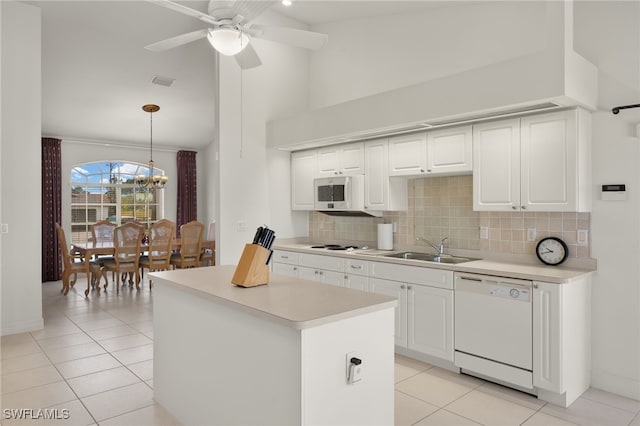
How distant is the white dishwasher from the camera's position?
2.85 meters

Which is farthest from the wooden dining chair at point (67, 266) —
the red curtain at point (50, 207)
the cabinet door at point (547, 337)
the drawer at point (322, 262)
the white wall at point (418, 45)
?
the cabinet door at point (547, 337)

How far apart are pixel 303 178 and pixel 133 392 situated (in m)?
2.86

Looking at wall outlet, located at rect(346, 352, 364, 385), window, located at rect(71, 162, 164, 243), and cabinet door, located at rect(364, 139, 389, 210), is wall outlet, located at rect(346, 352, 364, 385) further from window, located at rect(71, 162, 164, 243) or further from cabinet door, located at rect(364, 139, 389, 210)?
window, located at rect(71, 162, 164, 243)

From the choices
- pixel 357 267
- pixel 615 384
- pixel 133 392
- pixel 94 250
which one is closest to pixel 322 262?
pixel 357 267

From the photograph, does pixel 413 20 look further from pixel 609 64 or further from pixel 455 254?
pixel 455 254

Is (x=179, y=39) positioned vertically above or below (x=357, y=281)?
above

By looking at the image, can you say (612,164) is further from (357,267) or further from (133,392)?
(133,392)

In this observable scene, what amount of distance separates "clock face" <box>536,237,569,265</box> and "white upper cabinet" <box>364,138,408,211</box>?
135 centimetres

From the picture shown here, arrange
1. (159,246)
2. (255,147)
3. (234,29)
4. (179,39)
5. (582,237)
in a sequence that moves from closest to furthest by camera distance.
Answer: (234,29)
(179,39)
(582,237)
(255,147)
(159,246)

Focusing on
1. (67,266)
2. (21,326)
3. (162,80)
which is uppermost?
(162,80)

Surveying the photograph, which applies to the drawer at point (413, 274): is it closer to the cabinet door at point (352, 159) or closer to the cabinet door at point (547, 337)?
the cabinet door at point (547, 337)

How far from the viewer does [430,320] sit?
3387 mm

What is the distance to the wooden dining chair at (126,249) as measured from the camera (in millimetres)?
6109

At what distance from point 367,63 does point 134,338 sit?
12.7 feet
